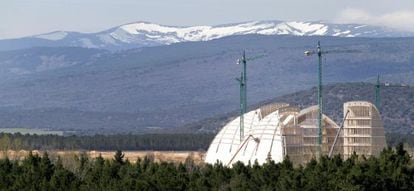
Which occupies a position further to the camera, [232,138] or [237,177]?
[232,138]

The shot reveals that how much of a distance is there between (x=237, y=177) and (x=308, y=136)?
4434cm

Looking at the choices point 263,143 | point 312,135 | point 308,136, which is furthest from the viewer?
point 263,143

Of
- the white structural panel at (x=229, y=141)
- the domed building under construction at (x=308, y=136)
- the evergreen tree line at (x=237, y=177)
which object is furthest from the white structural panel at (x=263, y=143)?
the evergreen tree line at (x=237, y=177)

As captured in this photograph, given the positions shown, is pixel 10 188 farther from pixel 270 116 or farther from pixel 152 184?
pixel 270 116

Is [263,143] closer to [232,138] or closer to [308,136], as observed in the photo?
[308,136]

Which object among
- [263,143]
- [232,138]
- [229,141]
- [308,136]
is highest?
[232,138]

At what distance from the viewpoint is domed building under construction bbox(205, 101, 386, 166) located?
122 m

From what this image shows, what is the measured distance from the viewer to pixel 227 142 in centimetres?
13950

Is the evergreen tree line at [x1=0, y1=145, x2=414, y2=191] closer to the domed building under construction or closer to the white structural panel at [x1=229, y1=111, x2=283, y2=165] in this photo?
the domed building under construction

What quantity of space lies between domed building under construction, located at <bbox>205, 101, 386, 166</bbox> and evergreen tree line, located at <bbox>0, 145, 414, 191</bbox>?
1289 inches

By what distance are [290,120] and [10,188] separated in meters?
47.9

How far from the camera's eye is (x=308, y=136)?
409 ft

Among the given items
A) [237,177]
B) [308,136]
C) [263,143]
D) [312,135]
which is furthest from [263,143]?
[237,177]

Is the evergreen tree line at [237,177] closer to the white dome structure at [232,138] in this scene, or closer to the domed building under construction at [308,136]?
the domed building under construction at [308,136]
